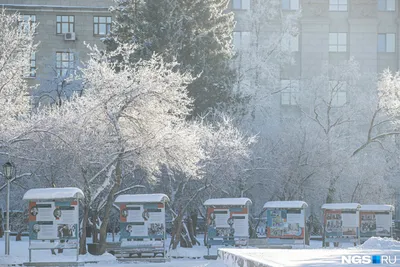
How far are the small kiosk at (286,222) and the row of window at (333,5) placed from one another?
42.2 meters

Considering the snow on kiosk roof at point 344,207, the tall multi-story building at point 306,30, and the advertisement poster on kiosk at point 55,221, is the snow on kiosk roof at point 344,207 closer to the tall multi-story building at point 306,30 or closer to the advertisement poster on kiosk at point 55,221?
the advertisement poster on kiosk at point 55,221

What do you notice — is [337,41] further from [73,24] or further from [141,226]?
[141,226]

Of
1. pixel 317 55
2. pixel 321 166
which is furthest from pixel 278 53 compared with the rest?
pixel 321 166

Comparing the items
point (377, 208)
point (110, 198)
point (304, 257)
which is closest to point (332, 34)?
point (377, 208)

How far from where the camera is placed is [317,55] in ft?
266

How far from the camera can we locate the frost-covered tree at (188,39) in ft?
177

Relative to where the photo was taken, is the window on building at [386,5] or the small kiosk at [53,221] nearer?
the small kiosk at [53,221]

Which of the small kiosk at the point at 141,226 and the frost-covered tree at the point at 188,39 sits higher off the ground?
the frost-covered tree at the point at 188,39

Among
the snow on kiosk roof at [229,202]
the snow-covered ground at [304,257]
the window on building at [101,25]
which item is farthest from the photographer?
the window on building at [101,25]

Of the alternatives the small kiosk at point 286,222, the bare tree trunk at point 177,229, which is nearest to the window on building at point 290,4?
the bare tree trunk at point 177,229

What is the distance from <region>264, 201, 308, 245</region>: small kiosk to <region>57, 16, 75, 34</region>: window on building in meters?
43.0

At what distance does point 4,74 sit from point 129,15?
20.4m

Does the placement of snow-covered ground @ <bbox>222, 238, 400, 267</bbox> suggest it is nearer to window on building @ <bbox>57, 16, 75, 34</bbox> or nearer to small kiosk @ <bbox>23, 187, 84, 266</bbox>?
small kiosk @ <bbox>23, 187, 84, 266</bbox>

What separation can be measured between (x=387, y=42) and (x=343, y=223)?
4384cm
